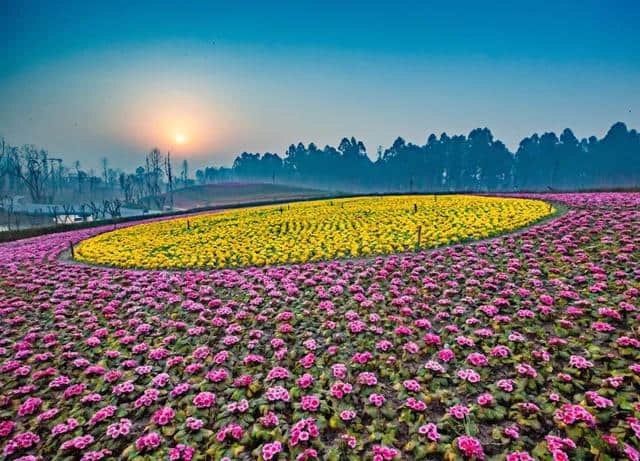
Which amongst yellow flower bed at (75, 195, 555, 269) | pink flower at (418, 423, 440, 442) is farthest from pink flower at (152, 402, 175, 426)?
yellow flower bed at (75, 195, 555, 269)

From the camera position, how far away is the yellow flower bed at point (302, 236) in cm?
1412

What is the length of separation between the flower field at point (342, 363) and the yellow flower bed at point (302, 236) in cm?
296

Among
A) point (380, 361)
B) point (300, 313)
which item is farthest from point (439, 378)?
point (300, 313)

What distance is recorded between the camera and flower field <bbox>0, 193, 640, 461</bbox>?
4.39 m

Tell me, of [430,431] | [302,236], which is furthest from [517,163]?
[430,431]

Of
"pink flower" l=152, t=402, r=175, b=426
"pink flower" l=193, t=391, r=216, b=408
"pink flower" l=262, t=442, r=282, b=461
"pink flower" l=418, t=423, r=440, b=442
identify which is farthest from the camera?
"pink flower" l=193, t=391, r=216, b=408

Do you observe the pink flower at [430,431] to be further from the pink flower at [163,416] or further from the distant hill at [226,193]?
the distant hill at [226,193]

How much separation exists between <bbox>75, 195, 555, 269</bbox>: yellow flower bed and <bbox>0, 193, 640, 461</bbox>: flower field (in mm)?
2960

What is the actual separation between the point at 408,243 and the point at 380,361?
8861 mm

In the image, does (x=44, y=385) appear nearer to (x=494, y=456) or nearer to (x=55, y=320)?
(x=55, y=320)

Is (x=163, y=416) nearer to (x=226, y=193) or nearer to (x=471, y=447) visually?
(x=471, y=447)

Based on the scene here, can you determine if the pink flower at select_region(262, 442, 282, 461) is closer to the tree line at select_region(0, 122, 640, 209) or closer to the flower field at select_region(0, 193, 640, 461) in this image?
the flower field at select_region(0, 193, 640, 461)

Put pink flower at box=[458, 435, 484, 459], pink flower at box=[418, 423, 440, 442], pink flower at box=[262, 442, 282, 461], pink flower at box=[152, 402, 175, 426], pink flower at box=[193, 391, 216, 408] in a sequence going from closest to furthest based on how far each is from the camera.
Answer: pink flower at box=[458, 435, 484, 459] → pink flower at box=[262, 442, 282, 461] → pink flower at box=[418, 423, 440, 442] → pink flower at box=[152, 402, 175, 426] → pink flower at box=[193, 391, 216, 408]

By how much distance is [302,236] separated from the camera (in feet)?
59.8
